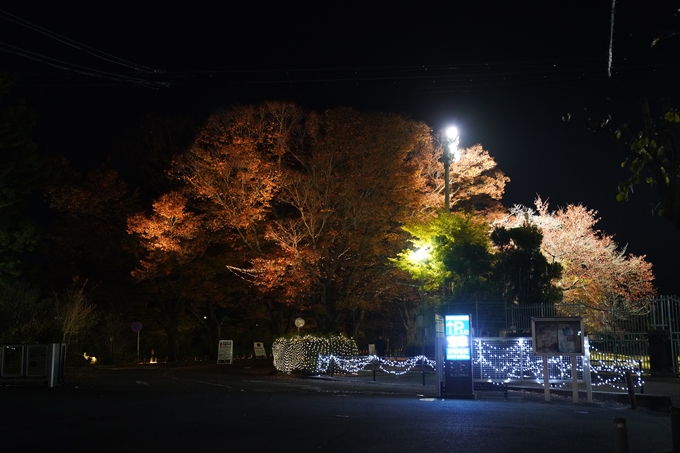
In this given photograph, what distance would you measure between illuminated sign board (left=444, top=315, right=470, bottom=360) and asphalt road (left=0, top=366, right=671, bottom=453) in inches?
56.1

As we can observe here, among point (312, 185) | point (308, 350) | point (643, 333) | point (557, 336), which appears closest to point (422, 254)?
point (312, 185)

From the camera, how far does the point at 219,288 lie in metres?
44.1

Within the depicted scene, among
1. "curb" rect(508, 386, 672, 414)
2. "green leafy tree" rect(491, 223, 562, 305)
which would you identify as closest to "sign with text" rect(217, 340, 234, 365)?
"green leafy tree" rect(491, 223, 562, 305)

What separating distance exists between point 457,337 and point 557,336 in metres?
2.57

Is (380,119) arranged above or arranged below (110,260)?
above

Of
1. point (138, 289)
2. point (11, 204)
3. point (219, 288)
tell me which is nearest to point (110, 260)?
point (138, 289)

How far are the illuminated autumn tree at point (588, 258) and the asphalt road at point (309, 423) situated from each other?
2508 centimetres

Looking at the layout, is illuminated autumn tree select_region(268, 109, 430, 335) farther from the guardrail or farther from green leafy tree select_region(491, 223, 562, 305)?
the guardrail

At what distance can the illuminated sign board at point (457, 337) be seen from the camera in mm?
18734

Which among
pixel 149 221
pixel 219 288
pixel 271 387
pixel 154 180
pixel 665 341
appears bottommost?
pixel 271 387

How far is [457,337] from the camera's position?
18781mm

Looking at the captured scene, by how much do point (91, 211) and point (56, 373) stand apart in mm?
19348

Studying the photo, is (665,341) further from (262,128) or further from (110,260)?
(110,260)

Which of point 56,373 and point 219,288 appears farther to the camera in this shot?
point 219,288
